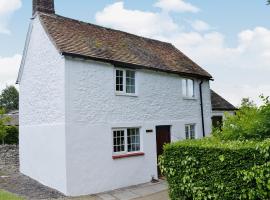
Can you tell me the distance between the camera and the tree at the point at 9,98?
66.0 metres

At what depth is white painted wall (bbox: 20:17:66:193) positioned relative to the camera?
1358 centimetres

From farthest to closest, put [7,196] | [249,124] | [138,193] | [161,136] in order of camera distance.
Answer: [161,136]
[138,193]
[7,196]
[249,124]

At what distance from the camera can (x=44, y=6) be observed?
56.4ft

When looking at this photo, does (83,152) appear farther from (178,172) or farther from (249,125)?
(249,125)

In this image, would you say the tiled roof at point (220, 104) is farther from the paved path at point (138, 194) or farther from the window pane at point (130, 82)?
the paved path at point (138, 194)

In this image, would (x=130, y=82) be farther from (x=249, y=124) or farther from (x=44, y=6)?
(x=249, y=124)

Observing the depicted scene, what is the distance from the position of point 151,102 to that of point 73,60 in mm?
4807

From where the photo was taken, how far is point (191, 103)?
19.1 metres

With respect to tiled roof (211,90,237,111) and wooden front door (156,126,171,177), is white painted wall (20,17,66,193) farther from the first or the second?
tiled roof (211,90,237,111)

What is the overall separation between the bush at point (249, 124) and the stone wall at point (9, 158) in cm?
1244

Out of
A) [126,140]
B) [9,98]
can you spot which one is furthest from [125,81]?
[9,98]

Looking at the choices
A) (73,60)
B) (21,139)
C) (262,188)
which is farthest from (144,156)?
(262,188)

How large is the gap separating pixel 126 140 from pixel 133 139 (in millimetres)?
615

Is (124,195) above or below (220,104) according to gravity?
below
